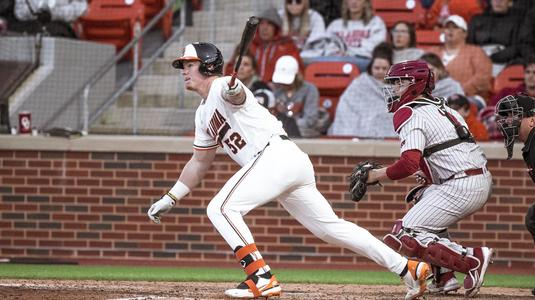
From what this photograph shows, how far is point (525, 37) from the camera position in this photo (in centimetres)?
1231

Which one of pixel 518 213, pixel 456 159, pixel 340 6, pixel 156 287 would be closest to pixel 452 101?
pixel 518 213

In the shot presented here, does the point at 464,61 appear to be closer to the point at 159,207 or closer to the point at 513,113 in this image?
the point at 513,113

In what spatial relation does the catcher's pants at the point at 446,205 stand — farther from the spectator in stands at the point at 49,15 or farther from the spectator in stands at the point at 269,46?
the spectator in stands at the point at 49,15

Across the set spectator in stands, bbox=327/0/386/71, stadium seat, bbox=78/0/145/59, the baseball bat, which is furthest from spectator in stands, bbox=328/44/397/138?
the baseball bat

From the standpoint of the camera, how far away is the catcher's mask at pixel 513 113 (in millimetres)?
7914

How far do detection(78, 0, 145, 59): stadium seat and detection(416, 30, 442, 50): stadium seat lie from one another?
11.1 feet

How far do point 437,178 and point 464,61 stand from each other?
4.27 metres

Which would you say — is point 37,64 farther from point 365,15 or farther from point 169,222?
point 365,15

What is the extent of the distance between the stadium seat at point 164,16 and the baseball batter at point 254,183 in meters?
5.95

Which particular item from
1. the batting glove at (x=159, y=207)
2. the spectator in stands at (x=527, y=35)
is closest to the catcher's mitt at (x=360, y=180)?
the batting glove at (x=159, y=207)

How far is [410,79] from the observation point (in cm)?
783

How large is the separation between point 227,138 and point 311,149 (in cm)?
375

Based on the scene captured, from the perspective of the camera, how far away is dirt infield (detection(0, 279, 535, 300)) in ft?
25.1

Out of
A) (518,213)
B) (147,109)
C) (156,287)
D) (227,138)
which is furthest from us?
(147,109)
